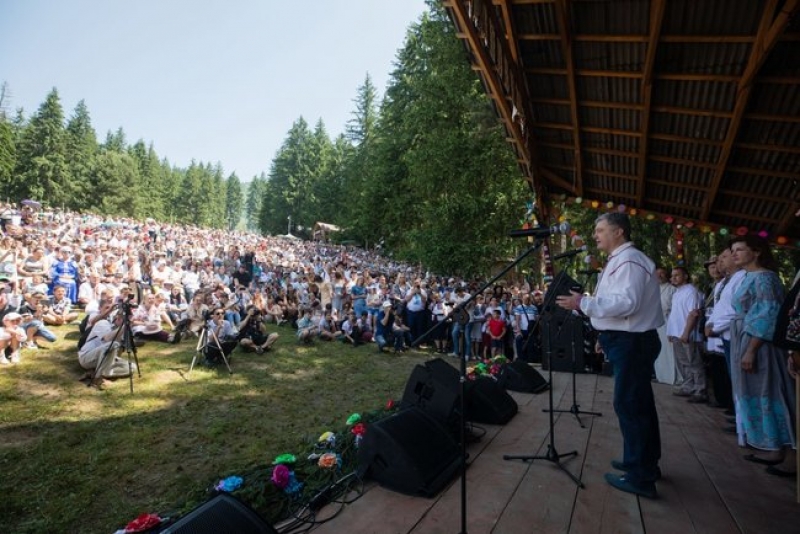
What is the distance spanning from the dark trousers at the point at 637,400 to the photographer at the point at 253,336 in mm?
Answer: 8213

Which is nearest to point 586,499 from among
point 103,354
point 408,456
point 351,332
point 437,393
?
point 408,456

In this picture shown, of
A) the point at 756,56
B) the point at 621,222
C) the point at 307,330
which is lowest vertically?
the point at 307,330

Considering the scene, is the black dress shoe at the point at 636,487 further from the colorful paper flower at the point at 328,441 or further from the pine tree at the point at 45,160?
the pine tree at the point at 45,160

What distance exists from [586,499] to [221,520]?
2.12 metres

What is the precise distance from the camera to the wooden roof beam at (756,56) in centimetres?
377

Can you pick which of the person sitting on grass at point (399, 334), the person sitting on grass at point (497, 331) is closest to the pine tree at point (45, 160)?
the person sitting on grass at point (399, 334)

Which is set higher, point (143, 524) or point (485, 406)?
point (485, 406)

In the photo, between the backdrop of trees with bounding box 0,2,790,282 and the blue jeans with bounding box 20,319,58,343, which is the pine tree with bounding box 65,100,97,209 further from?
the blue jeans with bounding box 20,319,58,343

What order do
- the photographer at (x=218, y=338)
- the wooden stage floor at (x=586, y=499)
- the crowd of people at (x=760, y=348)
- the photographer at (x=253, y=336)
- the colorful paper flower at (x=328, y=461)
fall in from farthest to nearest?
the photographer at (x=253, y=336)
the photographer at (x=218, y=338)
the colorful paper flower at (x=328, y=461)
the crowd of people at (x=760, y=348)
the wooden stage floor at (x=586, y=499)

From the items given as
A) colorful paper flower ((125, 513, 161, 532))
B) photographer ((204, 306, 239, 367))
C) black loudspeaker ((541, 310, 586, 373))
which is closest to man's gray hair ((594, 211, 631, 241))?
colorful paper flower ((125, 513, 161, 532))

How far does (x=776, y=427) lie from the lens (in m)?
3.12

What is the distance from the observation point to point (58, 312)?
33.7ft

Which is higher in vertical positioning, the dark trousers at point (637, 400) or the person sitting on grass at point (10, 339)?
the dark trousers at point (637, 400)

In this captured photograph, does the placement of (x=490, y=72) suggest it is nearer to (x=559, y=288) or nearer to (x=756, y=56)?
(x=756, y=56)
